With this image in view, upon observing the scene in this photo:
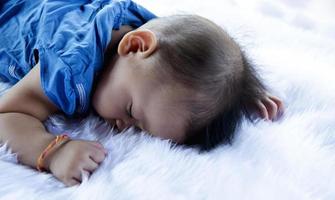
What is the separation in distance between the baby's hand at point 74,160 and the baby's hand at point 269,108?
1.00 ft

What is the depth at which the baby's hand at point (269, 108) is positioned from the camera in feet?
3.01

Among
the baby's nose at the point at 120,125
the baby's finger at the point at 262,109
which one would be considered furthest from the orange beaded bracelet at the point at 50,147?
the baby's finger at the point at 262,109

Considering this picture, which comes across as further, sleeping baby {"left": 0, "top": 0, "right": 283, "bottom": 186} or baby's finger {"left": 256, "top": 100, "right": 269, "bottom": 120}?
baby's finger {"left": 256, "top": 100, "right": 269, "bottom": 120}

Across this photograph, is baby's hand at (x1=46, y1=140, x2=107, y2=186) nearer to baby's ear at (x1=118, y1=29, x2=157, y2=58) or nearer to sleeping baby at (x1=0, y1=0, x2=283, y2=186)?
sleeping baby at (x1=0, y1=0, x2=283, y2=186)

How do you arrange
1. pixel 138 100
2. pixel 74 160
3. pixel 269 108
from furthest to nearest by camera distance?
pixel 269 108 → pixel 138 100 → pixel 74 160

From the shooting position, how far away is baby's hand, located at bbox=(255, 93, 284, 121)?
0.92m

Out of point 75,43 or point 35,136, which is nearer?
point 35,136

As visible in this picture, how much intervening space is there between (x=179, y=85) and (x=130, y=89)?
0.09 m

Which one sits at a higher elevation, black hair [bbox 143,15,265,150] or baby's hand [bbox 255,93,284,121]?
black hair [bbox 143,15,265,150]

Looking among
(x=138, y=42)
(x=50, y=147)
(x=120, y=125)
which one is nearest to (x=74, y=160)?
(x=50, y=147)

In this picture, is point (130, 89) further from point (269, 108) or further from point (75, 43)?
point (269, 108)

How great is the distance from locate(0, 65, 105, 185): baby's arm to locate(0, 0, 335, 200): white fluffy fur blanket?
0.05 ft

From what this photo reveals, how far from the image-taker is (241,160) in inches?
30.5

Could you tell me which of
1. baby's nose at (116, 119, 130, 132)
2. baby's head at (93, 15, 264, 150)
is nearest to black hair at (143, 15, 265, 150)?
baby's head at (93, 15, 264, 150)
